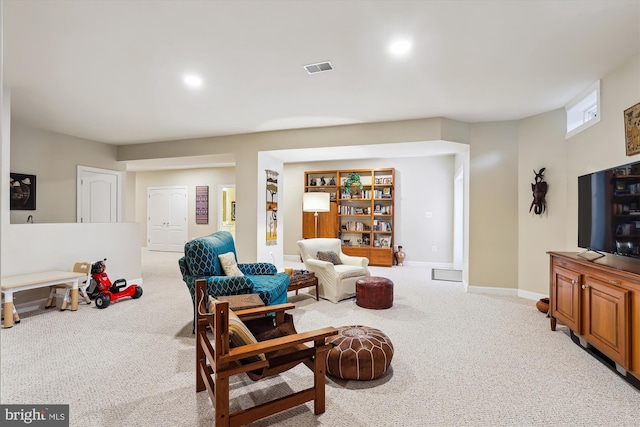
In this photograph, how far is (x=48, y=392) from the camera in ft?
8.00

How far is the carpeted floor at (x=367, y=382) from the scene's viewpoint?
2.23m

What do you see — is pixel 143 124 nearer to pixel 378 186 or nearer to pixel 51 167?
pixel 51 167

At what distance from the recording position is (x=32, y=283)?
3.79 meters

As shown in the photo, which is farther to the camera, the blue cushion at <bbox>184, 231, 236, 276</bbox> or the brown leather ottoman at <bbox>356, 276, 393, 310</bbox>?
the brown leather ottoman at <bbox>356, 276, 393, 310</bbox>

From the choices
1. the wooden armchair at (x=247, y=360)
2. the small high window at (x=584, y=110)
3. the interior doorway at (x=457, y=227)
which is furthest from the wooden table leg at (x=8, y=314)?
the interior doorway at (x=457, y=227)

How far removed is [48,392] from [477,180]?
5301 mm

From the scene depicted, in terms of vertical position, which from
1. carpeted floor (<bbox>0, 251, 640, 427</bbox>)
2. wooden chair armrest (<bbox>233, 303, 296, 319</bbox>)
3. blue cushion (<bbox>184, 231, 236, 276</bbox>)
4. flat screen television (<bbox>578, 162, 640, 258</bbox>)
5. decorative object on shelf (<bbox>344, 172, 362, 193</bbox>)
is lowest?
carpeted floor (<bbox>0, 251, 640, 427</bbox>)

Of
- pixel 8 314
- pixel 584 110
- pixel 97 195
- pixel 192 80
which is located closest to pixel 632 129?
pixel 584 110

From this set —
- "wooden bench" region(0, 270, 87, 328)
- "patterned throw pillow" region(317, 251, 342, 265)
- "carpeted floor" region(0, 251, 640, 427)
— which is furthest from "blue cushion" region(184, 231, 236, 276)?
"patterned throw pillow" region(317, 251, 342, 265)

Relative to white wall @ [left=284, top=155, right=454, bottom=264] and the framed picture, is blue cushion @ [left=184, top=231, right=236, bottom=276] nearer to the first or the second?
the framed picture

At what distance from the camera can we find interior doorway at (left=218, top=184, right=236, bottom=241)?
372 inches

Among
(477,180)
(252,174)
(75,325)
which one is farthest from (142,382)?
(477,180)

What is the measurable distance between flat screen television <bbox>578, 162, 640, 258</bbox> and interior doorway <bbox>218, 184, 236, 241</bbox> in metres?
7.49

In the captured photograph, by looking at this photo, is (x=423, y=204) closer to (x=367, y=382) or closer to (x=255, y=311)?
(x=367, y=382)
